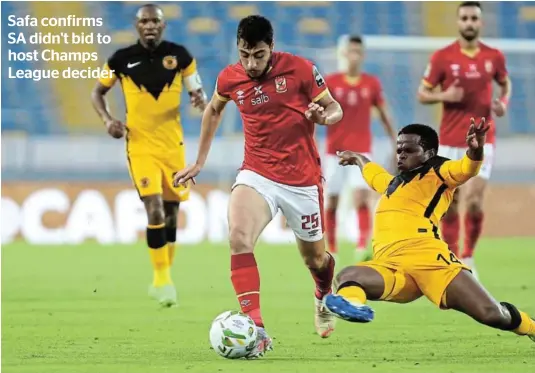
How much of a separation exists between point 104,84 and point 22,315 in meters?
2.18

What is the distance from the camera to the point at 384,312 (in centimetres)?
930

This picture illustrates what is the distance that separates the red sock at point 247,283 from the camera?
22.7 feet

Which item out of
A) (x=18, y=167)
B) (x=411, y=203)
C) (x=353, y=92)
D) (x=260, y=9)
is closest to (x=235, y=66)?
(x=411, y=203)

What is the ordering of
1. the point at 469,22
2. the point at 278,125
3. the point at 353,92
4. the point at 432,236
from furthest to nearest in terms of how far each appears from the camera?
the point at 353,92 < the point at 469,22 < the point at 278,125 < the point at 432,236

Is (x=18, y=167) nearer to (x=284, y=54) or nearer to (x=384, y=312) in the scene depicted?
(x=384, y=312)

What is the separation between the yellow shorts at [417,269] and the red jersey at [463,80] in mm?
4777

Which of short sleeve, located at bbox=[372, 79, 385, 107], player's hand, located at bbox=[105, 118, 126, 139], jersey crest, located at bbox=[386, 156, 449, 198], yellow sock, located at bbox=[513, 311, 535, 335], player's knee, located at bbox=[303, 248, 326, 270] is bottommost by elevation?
yellow sock, located at bbox=[513, 311, 535, 335]

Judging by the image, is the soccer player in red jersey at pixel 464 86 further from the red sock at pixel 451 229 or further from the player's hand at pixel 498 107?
the player's hand at pixel 498 107

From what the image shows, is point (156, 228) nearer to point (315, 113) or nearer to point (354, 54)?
point (315, 113)

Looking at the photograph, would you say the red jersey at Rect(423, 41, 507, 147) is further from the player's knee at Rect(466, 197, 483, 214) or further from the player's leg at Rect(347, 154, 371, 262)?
the player's leg at Rect(347, 154, 371, 262)

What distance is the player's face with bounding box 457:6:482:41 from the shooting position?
11172 millimetres

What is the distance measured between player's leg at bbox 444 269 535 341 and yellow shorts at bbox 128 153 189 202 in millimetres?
3775

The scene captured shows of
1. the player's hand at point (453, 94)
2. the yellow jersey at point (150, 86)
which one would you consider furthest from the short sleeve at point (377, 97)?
the yellow jersey at point (150, 86)

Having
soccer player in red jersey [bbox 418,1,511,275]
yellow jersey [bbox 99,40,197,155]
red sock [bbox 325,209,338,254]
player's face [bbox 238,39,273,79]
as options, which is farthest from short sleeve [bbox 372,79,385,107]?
player's face [bbox 238,39,273,79]
